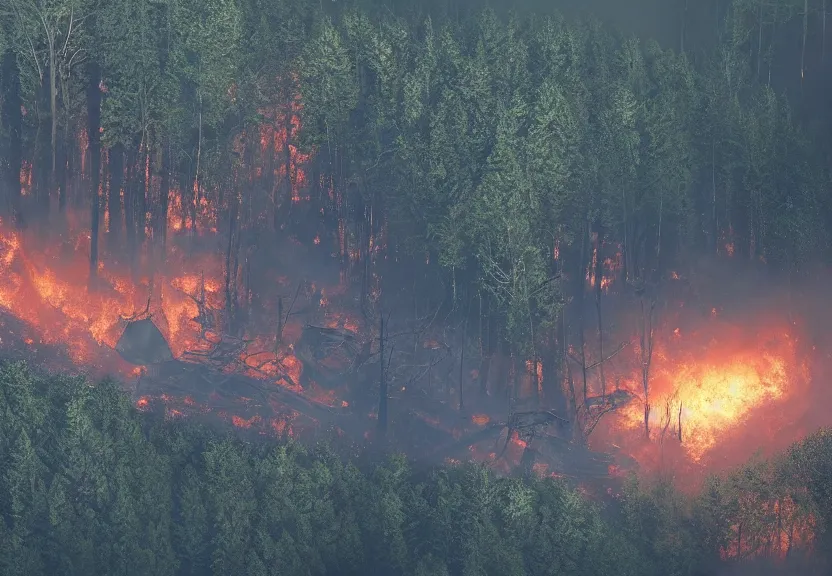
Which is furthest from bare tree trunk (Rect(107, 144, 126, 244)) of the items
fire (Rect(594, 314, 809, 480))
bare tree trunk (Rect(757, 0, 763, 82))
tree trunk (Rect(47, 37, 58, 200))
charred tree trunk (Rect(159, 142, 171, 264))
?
bare tree trunk (Rect(757, 0, 763, 82))

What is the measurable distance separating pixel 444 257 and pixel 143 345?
62.4 feet

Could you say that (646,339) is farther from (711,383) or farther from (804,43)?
(804,43)

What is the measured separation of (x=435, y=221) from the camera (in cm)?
7812

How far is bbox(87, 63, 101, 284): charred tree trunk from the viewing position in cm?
7694

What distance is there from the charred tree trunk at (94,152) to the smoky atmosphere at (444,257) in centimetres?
18

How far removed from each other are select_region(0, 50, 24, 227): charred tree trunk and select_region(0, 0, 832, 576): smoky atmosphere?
137 mm

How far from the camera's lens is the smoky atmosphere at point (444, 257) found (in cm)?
7462

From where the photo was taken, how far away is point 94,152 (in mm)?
77562

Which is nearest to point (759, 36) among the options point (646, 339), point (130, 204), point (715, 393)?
point (646, 339)

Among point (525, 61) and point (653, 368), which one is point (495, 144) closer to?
point (525, 61)

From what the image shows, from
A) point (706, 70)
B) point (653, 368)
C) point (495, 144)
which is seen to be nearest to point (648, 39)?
point (706, 70)

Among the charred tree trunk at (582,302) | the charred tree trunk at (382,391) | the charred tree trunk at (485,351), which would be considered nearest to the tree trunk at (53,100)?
the charred tree trunk at (382,391)

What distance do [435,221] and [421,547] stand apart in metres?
20.4

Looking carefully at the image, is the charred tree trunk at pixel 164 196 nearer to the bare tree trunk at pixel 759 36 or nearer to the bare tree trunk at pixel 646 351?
the bare tree trunk at pixel 646 351
